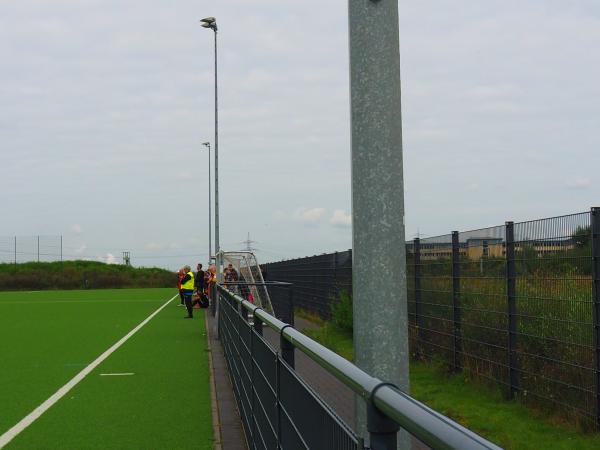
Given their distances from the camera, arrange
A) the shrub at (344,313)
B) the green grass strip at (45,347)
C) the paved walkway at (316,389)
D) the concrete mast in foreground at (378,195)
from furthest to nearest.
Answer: the shrub at (344,313) < the green grass strip at (45,347) < the paved walkway at (316,389) < the concrete mast in foreground at (378,195)

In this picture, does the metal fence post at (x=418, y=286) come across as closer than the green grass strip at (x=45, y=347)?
No

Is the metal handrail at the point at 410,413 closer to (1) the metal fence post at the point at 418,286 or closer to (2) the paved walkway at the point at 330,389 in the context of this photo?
(2) the paved walkway at the point at 330,389

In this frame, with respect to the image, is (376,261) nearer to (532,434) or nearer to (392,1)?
(392,1)

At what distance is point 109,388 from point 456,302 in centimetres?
484

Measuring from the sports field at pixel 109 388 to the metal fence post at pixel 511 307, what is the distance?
3.39 metres

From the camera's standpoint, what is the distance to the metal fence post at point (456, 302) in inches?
499

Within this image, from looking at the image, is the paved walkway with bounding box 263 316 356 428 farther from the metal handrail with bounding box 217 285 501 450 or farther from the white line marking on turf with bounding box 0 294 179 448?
the metal handrail with bounding box 217 285 501 450

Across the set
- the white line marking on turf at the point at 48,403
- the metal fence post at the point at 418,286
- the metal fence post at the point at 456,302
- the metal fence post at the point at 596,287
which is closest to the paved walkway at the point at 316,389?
the white line marking on turf at the point at 48,403

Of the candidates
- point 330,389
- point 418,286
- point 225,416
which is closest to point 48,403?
point 225,416

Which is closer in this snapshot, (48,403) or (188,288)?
(48,403)

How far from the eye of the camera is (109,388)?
12.7m

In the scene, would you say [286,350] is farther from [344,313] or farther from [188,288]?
[188,288]

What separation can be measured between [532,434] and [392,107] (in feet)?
17.5

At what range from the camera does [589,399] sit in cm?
845
